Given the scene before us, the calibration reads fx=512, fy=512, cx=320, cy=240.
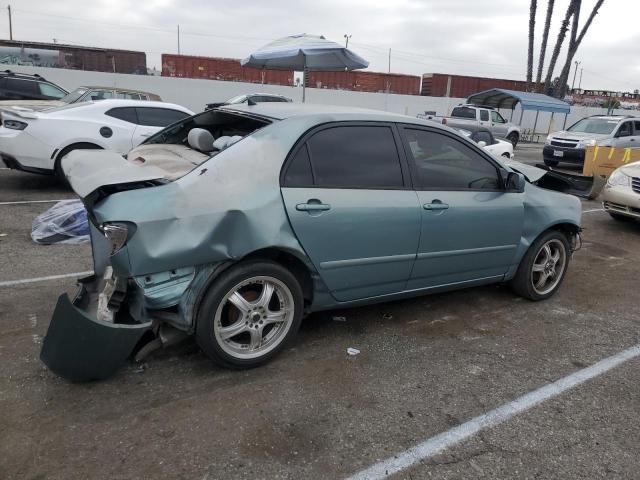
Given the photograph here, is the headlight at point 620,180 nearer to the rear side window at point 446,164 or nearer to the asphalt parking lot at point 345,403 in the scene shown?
the asphalt parking lot at point 345,403

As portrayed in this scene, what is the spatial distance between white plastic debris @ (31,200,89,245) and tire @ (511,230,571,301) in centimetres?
442

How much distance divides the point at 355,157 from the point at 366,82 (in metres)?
30.5

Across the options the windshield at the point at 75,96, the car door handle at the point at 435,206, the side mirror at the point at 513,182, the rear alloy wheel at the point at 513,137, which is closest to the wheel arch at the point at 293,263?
the car door handle at the point at 435,206

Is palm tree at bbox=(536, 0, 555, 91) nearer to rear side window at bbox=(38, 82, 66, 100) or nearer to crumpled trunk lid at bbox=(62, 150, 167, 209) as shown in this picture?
rear side window at bbox=(38, 82, 66, 100)

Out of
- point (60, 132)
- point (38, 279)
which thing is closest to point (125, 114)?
point (60, 132)

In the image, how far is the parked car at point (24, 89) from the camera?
13938 millimetres

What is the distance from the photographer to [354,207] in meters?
3.29

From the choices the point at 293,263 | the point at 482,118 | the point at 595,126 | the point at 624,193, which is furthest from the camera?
the point at 482,118

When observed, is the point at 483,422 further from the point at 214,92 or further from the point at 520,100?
the point at 214,92

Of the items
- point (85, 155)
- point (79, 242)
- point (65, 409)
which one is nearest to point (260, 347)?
point (65, 409)

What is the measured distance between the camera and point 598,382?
10.9ft

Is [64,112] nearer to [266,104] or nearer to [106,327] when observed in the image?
[266,104]

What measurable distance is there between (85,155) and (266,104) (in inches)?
55.0

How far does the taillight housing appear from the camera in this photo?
2680 millimetres
